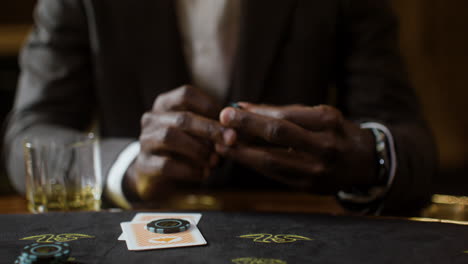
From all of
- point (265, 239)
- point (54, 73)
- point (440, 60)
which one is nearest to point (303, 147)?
point (265, 239)

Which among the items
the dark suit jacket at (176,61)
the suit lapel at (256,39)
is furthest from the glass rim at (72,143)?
the suit lapel at (256,39)

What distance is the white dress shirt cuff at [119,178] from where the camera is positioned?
3.05 ft

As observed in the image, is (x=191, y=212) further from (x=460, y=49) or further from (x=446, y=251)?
(x=460, y=49)

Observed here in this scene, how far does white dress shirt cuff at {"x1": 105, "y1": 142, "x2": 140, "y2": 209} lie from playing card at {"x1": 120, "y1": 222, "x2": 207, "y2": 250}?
1.21 ft

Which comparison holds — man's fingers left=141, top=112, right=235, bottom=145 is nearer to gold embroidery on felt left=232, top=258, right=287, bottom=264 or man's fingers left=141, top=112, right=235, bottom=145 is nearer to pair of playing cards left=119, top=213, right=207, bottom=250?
pair of playing cards left=119, top=213, right=207, bottom=250

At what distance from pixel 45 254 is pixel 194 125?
15.8 inches

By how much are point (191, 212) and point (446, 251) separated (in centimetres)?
34

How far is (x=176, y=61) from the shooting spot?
122 cm

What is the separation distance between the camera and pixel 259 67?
1210mm

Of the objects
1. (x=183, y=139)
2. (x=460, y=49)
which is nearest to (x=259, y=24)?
(x=183, y=139)

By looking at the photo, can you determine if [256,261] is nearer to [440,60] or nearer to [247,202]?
[247,202]

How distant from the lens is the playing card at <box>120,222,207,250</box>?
506 mm

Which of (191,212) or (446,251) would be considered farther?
(191,212)

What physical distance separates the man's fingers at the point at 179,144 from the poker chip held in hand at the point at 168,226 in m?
0.26
